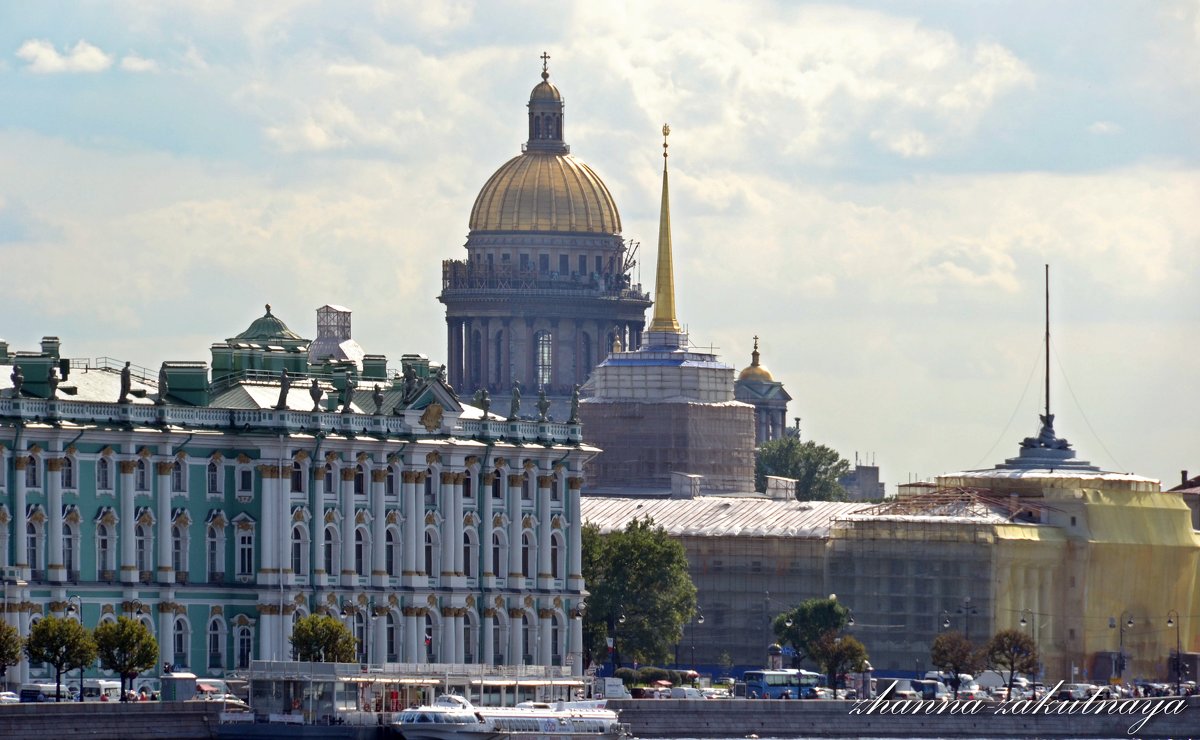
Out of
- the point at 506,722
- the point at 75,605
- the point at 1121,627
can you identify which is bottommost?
the point at 506,722

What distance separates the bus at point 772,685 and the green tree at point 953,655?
24.2ft

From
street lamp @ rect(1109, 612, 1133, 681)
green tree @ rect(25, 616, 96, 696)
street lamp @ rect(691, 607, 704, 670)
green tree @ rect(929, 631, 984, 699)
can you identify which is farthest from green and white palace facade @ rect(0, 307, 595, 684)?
street lamp @ rect(1109, 612, 1133, 681)

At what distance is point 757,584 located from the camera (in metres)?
200

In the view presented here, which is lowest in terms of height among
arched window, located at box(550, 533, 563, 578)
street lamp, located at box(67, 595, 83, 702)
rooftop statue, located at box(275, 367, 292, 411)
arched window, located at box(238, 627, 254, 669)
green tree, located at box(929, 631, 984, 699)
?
green tree, located at box(929, 631, 984, 699)

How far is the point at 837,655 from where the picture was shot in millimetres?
171500

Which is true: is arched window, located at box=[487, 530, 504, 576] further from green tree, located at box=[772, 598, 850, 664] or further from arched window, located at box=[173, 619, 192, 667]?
green tree, located at box=[772, 598, 850, 664]

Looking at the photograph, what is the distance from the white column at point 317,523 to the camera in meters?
154

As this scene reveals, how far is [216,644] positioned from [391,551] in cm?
963

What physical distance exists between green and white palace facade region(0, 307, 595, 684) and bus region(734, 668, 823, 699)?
687 cm

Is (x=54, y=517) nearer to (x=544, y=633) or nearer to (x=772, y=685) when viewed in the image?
(x=544, y=633)

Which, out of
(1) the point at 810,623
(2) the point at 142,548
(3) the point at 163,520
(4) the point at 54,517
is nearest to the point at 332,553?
(3) the point at 163,520

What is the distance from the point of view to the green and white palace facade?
481 ft

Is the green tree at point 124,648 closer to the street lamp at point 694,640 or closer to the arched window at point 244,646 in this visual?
the arched window at point 244,646

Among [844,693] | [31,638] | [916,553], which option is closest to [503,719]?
[31,638]
